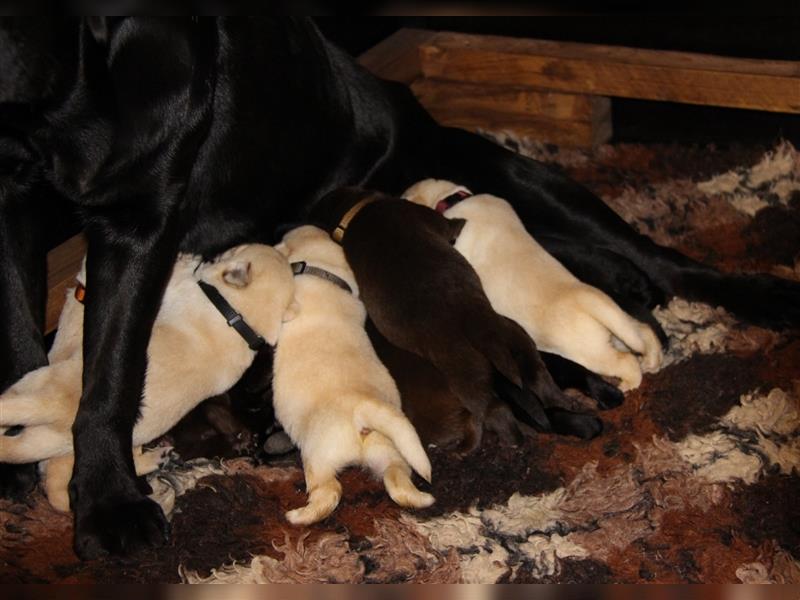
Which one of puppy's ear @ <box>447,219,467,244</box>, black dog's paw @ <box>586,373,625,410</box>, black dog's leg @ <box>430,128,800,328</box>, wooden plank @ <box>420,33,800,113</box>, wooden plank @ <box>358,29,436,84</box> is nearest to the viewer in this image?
black dog's paw @ <box>586,373,625,410</box>

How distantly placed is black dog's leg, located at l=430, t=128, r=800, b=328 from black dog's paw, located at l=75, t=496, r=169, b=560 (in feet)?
3.88

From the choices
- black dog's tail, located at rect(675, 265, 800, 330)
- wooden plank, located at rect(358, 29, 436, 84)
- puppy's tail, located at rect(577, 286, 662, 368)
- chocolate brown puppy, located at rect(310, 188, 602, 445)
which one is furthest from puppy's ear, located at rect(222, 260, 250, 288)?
wooden plank, located at rect(358, 29, 436, 84)

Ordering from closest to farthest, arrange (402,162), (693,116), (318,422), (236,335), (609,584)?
(609,584) < (318,422) < (236,335) < (402,162) < (693,116)

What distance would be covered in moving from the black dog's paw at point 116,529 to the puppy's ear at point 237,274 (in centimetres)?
49

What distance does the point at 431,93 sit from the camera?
3969mm


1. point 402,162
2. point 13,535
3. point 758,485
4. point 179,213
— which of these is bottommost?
point 13,535

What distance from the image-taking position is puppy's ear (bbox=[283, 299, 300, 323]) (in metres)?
2.39

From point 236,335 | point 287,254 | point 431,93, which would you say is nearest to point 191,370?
point 236,335

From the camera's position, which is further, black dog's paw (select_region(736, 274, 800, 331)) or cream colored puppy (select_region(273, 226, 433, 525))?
black dog's paw (select_region(736, 274, 800, 331))

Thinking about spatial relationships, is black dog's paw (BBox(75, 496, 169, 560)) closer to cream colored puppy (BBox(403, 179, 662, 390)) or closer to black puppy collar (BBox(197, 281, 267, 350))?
black puppy collar (BBox(197, 281, 267, 350))

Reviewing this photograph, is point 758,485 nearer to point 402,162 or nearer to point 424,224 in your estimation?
point 424,224

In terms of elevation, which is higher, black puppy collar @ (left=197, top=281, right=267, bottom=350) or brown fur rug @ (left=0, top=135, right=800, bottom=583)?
black puppy collar @ (left=197, top=281, right=267, bottom=350)

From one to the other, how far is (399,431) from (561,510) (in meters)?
0.38

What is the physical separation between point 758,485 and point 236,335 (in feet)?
3.58
